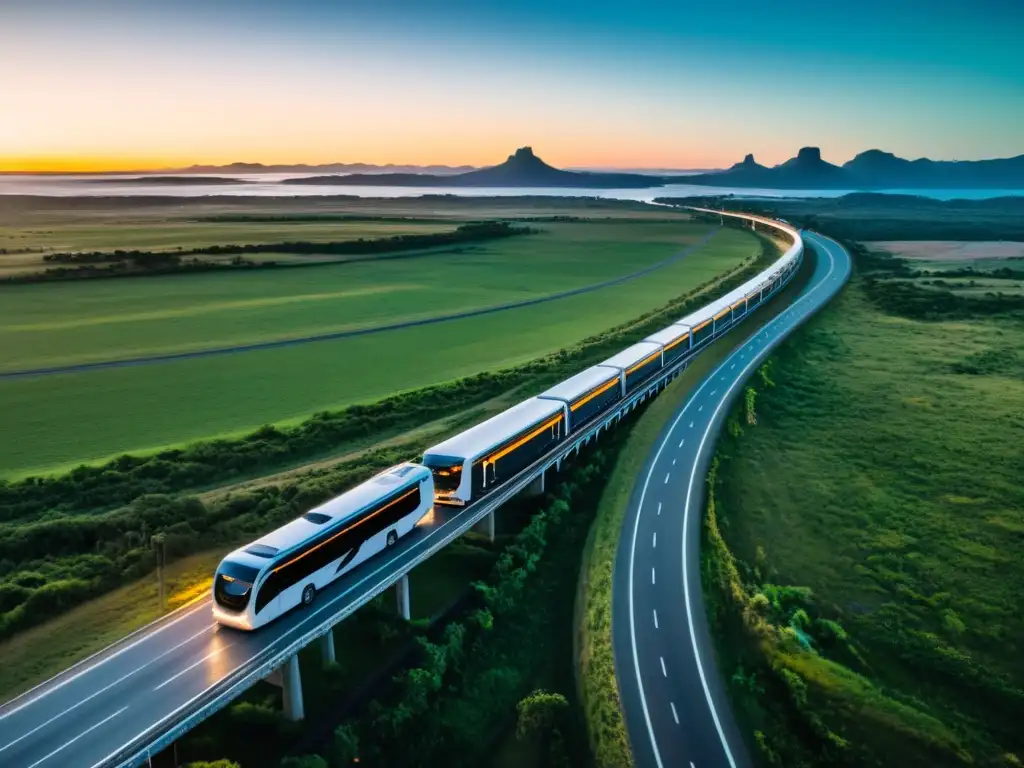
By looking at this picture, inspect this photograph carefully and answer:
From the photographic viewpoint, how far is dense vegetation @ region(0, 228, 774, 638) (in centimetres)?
2766

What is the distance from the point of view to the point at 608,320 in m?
83.1

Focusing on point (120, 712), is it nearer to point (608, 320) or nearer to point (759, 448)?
point (759, 448)

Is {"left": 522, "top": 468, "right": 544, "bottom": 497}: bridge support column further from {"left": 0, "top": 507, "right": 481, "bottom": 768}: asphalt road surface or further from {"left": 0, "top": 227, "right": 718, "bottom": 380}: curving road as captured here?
{"left": 0, "top": 227, "right": 718, "bottom": 380}: curving road

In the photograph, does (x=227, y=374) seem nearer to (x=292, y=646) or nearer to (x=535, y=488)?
(x=535, y=488)

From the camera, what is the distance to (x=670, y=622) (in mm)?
25812

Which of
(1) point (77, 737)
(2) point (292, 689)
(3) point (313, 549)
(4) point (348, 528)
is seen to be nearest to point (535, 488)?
(4) point (348, 528)

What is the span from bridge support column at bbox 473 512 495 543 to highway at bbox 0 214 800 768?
24.5ft

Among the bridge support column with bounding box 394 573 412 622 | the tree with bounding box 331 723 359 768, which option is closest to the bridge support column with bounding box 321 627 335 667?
the bridge support column with bounding box 394 573 412 622

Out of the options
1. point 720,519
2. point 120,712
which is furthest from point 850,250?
point 120,712

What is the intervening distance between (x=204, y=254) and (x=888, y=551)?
116652mm

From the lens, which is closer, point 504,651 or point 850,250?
point 504,651

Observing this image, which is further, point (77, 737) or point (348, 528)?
point (348, 528)

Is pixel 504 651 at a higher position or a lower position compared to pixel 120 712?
lower

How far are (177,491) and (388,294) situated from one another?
6146 cm
